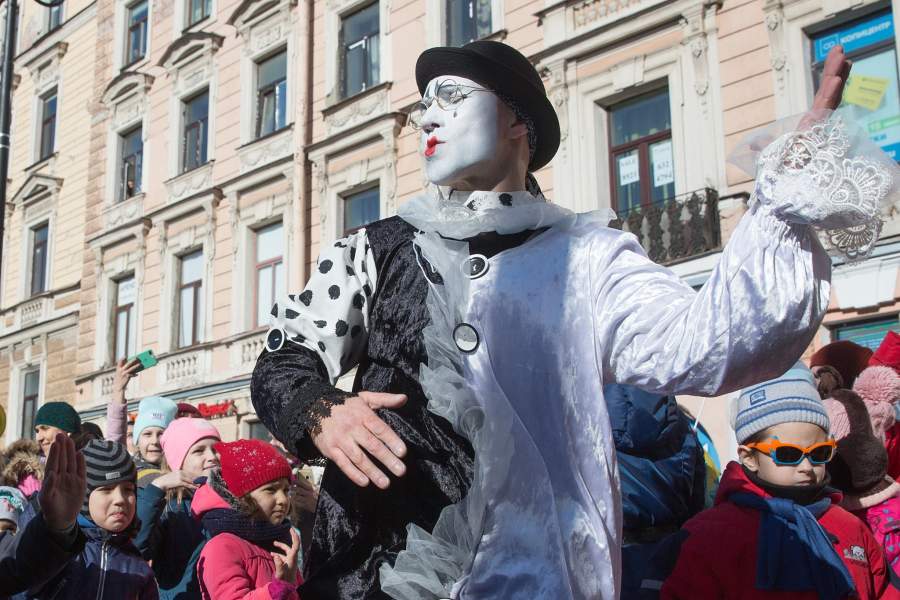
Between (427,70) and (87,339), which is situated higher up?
(87,339)

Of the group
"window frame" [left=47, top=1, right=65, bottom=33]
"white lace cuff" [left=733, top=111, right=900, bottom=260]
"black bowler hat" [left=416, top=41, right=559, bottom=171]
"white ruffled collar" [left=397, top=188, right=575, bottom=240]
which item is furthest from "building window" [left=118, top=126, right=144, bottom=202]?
"white lace cuff" [left=733, top=111, right=900, bottom=260]

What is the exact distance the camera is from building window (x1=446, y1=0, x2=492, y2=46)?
43.1 feet

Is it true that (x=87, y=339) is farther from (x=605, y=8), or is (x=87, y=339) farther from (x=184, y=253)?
(x=605, y=8)

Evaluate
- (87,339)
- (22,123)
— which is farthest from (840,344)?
(22,123)

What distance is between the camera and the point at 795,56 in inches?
390

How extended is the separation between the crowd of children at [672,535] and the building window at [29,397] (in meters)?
15.7

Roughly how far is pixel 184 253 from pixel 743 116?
1006 centimetres

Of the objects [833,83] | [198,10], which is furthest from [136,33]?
[833,83]

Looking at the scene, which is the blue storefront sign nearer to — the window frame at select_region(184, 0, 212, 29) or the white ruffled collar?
the white ruffled collar

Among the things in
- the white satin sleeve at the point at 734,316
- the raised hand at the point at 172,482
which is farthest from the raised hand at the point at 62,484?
the raised hand at the point at 172,482

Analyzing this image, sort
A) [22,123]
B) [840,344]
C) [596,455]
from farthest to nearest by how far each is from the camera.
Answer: [22,123] < [840,344] < [596,455]

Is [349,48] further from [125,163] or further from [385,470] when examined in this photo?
[385,470]

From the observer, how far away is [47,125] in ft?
68.8

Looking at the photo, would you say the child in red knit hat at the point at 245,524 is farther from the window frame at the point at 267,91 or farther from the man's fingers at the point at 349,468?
the window frame at the point at 267,91
